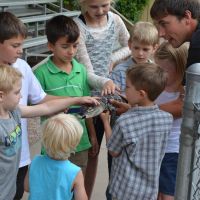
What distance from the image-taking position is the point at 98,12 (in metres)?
3.67

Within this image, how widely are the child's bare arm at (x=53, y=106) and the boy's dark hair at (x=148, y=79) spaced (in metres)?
0.34

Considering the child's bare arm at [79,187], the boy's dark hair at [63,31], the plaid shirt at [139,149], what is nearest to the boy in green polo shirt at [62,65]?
the boy's dark hair at [63,31]

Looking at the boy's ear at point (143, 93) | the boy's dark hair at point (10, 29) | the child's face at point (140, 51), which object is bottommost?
the boy's ear at point (143, 93)

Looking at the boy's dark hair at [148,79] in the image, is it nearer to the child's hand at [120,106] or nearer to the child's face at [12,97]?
the child's hand at [120,106]

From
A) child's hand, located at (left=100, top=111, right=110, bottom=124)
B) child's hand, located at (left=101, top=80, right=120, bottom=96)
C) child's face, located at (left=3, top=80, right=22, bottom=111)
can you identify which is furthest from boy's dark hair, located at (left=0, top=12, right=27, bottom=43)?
child's hand, located at (left=100, top=111, right=110, bottom=124)

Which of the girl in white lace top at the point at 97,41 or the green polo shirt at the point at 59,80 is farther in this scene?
the girl in white lace top at the point at 97,41

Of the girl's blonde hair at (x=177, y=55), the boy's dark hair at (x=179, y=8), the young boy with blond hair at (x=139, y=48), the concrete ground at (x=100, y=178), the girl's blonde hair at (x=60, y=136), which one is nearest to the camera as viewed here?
the girl's blonde hair at (x=60, y=136)

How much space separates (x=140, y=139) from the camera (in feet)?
9.75

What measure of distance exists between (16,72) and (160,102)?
3.41 feet

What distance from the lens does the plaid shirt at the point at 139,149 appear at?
9.78 feet

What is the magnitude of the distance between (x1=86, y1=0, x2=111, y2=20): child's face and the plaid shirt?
3.11ft

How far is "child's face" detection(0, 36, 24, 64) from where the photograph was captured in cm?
299

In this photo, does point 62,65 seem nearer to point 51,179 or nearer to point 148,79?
point 148,79

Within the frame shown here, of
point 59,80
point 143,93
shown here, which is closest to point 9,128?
point 59,80
